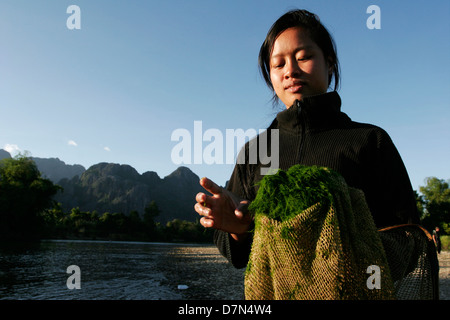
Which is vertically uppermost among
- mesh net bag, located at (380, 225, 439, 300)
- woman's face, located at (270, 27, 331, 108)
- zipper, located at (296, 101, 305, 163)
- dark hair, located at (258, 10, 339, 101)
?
dark hair, located at (258, 10, 339, 101)

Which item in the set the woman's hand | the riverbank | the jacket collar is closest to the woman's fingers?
the woman's hand

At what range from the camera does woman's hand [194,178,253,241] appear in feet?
4.77

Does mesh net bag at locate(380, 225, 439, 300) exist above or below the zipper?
below

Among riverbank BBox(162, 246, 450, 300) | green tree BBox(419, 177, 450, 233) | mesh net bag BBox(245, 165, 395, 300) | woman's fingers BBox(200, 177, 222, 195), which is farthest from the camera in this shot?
green tree BBox(419, 177, 450, 233)

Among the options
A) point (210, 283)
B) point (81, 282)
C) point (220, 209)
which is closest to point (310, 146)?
point (220, 209)

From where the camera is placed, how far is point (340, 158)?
1.94 m

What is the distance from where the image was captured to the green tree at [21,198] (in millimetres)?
68062

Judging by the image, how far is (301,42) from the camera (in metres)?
2.29

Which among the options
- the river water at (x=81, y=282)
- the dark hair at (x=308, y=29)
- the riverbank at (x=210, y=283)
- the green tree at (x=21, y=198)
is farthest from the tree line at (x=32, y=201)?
the dark hair at (x=308, y=29)

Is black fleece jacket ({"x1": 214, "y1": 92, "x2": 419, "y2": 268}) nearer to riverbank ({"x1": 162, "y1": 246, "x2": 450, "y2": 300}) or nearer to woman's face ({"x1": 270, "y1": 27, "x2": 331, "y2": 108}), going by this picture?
woman's face ({"x1": 270, "y1": 27, "x2": 331, "y2": 108})

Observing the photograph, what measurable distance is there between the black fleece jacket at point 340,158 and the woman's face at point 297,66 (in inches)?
5.3

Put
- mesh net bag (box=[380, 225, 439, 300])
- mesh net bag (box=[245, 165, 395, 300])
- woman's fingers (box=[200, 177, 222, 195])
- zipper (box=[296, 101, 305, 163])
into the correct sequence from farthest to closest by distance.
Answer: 1. zipper (box=[296, 101, 305, 163])
2. mesh net bag (box=[380, 225, 439, 300])
3. woman's fingers (box=[200, 177, 222, 195])
4. mesh net bag (box=[245, 165, 395, 300])
